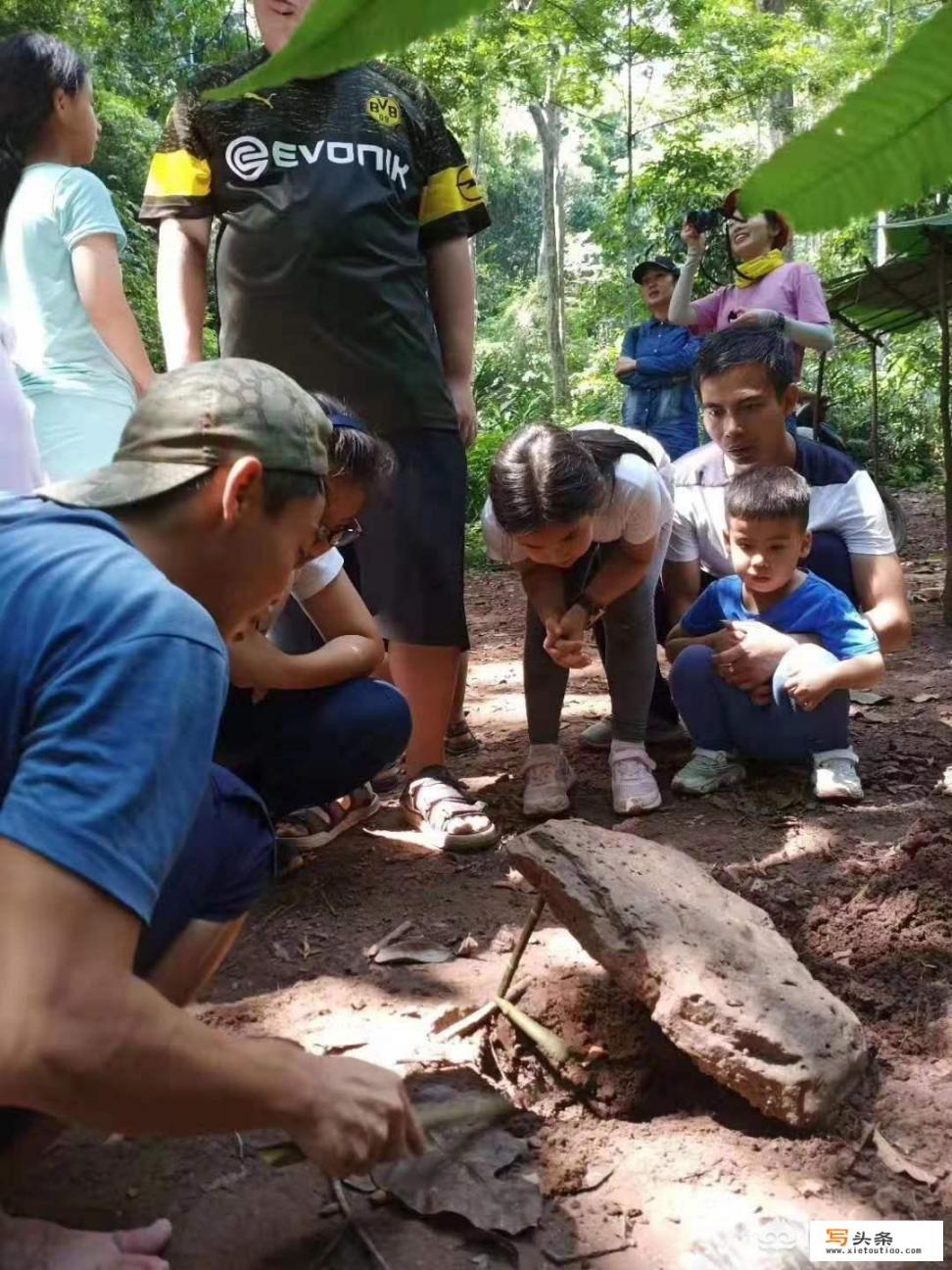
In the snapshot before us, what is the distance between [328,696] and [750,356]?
4.52 ft

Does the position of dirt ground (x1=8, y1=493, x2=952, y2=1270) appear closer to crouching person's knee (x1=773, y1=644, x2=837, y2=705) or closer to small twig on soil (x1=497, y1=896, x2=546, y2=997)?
small twig on soil (x1=497, y1=896, x2=546, y2=997)

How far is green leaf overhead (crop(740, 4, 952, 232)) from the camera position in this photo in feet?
1.04

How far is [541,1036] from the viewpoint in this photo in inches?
68.6

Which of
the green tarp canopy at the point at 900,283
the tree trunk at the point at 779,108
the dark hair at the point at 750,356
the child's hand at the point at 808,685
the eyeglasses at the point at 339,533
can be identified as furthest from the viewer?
the tree trunk at the point at 779,108

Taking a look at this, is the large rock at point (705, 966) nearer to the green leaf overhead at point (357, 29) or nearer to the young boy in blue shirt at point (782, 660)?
the young boy in blue shirt at point (782, 660)

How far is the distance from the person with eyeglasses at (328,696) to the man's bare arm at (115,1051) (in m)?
1.22

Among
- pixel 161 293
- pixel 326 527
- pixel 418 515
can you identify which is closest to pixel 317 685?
pixel 326 527

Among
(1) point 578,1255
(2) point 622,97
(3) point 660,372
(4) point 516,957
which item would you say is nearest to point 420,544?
(4) point 516,957

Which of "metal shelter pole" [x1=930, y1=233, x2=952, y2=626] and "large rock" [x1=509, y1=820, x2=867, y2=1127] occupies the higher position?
"metal shelter pole" [x1=930, y1=233, x2=952, y2=626]

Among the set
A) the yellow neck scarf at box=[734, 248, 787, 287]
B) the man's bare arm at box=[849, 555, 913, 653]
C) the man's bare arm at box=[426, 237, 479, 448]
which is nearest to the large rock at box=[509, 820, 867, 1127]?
the man's bare arm at box=[849, 555, 913, 653]

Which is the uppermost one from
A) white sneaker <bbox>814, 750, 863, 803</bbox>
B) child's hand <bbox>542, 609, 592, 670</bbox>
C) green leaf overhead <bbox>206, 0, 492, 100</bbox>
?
green leaf overhead <bbox>206, 0, 492, 100</bbox>

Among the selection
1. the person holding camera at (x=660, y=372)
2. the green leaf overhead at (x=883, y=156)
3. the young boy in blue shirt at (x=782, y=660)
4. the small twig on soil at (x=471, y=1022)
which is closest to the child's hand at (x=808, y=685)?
the young boy in blue shirt at (x=782, y=660)

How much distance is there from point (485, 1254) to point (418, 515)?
163 cm

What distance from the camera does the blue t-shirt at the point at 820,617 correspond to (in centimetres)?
274
